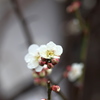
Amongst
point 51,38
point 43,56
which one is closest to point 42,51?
point 43,56

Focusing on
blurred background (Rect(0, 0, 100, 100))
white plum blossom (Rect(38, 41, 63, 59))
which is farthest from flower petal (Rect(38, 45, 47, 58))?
blurred background (Rect(0, 0, 100, 100))

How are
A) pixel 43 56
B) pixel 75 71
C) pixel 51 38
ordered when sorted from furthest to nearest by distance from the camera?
pixel 51 38, pixel 75 71, pixel 43 56

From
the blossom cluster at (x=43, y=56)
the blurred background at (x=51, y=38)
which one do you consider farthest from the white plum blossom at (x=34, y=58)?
the blurred background at (x=51, y=38)

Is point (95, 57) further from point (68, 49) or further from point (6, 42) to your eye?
point (6, 42)

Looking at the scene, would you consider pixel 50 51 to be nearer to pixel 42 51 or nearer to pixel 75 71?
pixel 42 51

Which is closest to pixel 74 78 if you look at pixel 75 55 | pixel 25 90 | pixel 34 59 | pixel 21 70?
pixel 75 55

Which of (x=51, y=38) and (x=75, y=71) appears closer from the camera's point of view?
(x=75, y=71)
